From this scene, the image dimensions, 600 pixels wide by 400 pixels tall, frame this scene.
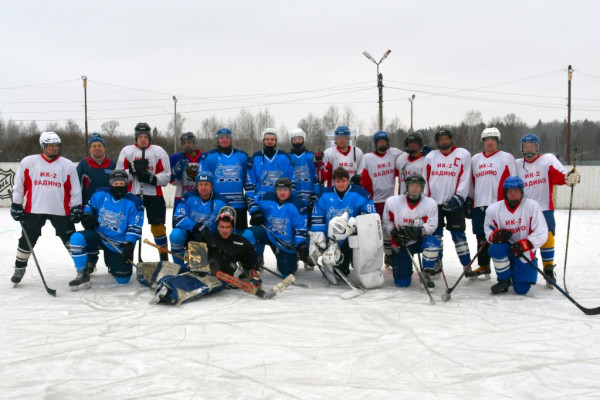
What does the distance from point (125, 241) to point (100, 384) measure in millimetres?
2138

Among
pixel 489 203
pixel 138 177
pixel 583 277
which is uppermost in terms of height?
pixel 138 177

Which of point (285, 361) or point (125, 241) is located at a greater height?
point (125, 241)

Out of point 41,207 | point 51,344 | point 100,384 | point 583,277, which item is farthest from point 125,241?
point 583,277

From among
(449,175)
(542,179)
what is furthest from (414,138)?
(542,179)

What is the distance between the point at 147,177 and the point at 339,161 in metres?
2.07

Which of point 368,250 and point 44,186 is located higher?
point 44,186

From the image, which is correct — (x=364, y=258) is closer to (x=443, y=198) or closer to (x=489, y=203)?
(x=443, y=198)

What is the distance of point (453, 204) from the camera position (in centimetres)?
436

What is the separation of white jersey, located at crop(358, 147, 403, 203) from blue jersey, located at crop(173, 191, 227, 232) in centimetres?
A: 170

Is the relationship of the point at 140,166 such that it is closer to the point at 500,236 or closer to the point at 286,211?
the point at 286,211

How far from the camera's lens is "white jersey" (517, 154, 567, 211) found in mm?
4375

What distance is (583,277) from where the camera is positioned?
4574mm

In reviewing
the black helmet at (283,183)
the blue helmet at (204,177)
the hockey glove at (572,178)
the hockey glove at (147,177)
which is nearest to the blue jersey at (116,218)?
the hockey glove at (147,177)

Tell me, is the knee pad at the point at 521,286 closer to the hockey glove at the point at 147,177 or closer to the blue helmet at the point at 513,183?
the blue helmet at the point at 513,183
